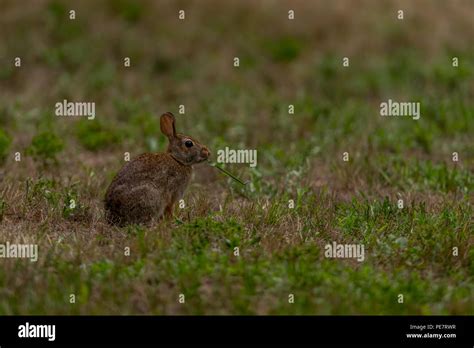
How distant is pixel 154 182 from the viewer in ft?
29.4

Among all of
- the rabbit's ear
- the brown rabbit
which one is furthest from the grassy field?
the rabbit's ear

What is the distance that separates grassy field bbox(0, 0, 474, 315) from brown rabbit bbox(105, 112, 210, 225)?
18 centimetres

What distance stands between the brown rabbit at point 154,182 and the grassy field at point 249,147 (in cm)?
18

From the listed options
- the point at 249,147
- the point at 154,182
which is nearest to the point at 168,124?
the point at 154,182

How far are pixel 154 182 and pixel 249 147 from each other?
463 centimetres

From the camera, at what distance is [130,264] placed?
7840mm

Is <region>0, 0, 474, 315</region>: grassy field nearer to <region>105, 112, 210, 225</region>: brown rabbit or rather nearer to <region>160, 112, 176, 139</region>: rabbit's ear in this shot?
<region>105, 112, 210, 225</region>: brown rabbit

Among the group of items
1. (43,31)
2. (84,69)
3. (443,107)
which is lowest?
(443,107)

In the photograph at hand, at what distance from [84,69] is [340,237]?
9.82 m

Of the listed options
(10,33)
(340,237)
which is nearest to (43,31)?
(10,33)

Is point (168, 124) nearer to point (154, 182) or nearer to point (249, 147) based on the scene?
point (154, 182)

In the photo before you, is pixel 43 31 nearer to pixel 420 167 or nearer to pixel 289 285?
pixel 420 167

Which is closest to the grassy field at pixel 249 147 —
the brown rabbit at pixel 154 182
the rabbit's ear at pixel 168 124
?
the brown rabbit at pixel 154 182

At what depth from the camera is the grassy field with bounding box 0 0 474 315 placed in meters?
7.51
